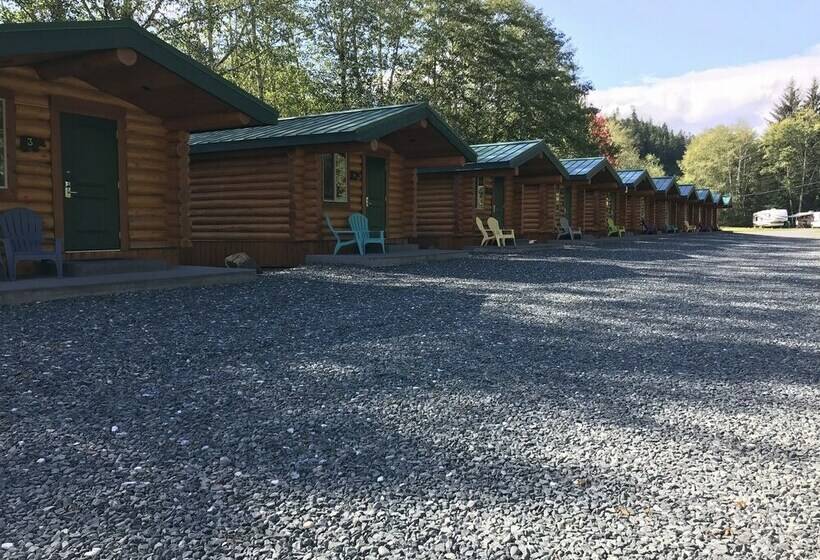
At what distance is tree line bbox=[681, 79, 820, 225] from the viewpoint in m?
75.1

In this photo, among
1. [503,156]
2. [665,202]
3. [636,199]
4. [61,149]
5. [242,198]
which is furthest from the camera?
[665,202]

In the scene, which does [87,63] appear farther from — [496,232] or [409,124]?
[496,232]

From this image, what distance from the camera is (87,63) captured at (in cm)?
796

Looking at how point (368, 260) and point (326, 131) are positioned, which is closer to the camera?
point (326, 131)

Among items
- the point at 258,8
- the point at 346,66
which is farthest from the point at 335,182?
the point at 346,66

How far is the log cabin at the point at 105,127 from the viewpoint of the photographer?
7926 mm

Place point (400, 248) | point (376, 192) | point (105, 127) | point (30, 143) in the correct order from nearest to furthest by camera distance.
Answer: point (30, 143) → point (105, 127) → point (376, 192) → point (400, 248)

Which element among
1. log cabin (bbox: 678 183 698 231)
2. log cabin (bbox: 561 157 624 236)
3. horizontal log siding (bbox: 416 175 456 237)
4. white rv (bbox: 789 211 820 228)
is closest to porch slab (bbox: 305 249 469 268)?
horizontal log siding (bbox: 416 175 456 237)

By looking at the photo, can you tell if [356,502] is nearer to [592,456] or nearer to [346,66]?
[592,456]

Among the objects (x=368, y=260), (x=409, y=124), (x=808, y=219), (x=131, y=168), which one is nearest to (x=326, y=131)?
(x=409, y=124)

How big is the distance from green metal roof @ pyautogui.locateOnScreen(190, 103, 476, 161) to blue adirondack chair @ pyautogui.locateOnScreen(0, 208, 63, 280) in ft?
16.1

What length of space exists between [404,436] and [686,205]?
47595 mm

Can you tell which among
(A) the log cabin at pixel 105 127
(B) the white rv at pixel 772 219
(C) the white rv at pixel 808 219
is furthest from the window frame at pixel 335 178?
(C) the white rv at pixel 808 219

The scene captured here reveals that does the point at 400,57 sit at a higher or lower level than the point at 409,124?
higher
